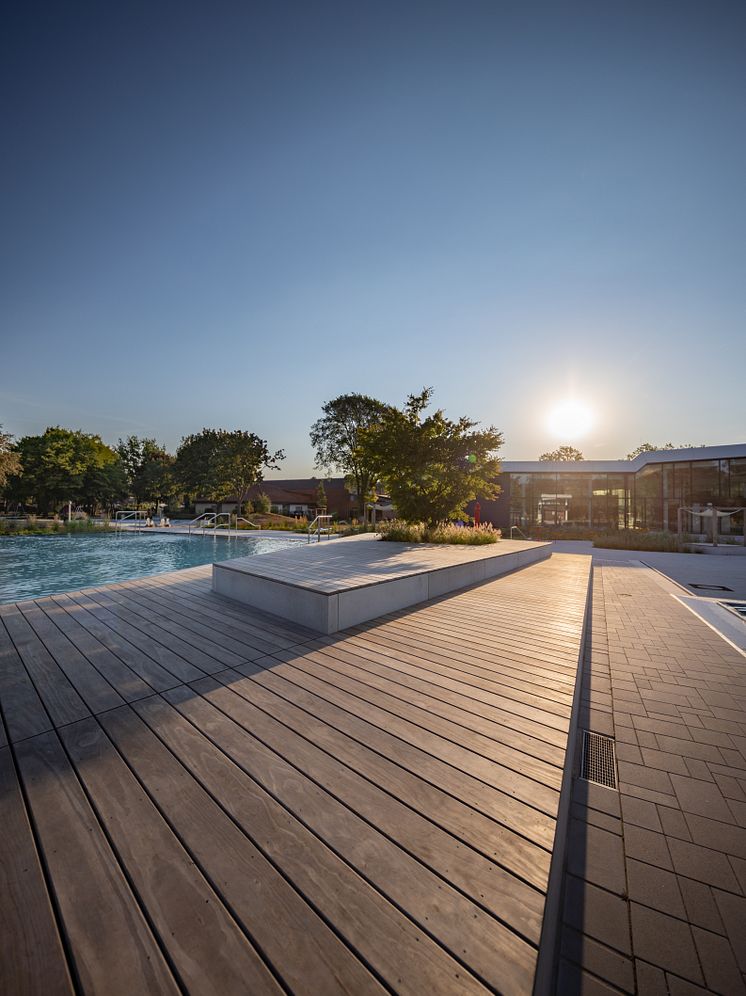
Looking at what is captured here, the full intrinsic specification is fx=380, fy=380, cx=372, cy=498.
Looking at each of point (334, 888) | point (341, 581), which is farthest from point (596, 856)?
point (341, 581)

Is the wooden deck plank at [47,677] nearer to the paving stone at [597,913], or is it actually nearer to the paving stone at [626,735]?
the paving stone at [597,913]

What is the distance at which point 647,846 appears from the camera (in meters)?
1.65

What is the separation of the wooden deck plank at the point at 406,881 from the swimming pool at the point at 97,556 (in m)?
6.05

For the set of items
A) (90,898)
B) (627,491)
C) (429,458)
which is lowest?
→ (90,898)

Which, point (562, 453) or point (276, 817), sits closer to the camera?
point (276, 817)

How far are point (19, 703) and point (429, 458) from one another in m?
8.57

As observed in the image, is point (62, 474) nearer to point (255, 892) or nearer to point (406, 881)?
point (255, 892)

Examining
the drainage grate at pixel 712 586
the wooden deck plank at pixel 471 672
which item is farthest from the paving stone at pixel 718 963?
the drainage grate at pixel 712 586

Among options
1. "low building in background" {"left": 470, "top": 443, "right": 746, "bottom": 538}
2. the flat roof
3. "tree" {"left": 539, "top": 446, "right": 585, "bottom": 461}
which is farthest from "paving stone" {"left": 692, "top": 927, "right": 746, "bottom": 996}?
"tree" {"left": 539, "top": 446, "right": 585, "bottom": 461}

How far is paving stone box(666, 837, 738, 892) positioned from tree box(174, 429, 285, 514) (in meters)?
30.8

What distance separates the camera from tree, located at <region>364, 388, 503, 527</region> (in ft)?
31.6

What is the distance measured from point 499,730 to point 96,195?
550 inches

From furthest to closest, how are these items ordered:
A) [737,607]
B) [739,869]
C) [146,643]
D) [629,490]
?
[629,490] < [737,607] < [146,643] < [739,869]

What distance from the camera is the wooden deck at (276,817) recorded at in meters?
0.99
